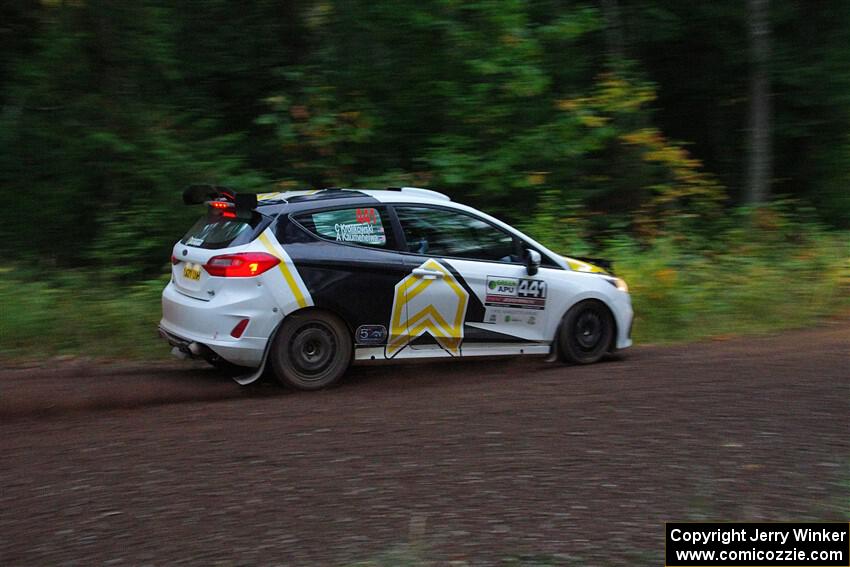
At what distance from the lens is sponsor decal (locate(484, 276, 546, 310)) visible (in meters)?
8.65

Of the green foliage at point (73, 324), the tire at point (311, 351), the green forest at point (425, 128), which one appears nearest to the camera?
the tire at point (311, 351)

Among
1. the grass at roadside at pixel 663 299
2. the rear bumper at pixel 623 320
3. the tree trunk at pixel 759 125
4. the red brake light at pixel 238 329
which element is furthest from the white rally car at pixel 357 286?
the tree trunk at pixel 759 125

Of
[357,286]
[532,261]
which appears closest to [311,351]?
[357,286]

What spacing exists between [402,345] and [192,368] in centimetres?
215

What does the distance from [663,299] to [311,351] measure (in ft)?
18.3

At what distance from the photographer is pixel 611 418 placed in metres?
6.94

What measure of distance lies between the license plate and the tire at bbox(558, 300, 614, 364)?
3.49 metres

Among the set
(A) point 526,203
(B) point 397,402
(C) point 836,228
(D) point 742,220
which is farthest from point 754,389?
(C) point 836,228

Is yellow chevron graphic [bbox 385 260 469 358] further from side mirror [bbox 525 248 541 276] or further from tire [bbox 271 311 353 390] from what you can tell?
side mirror [bbox 525 248 541 276]

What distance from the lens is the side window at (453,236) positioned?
8.45 meters

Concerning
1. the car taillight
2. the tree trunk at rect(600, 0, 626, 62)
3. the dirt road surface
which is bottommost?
the dirt road surface

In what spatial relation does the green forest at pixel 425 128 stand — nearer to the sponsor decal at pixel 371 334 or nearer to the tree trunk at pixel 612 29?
the tree trunk at pixel 612 29

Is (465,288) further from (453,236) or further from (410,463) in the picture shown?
(410,463)

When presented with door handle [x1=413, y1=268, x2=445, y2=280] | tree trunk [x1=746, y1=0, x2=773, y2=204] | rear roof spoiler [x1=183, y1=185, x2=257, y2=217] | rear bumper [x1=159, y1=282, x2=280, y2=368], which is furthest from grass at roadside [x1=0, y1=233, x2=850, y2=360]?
door handle [x1=413, y1=268, x2=445, y2=280]
